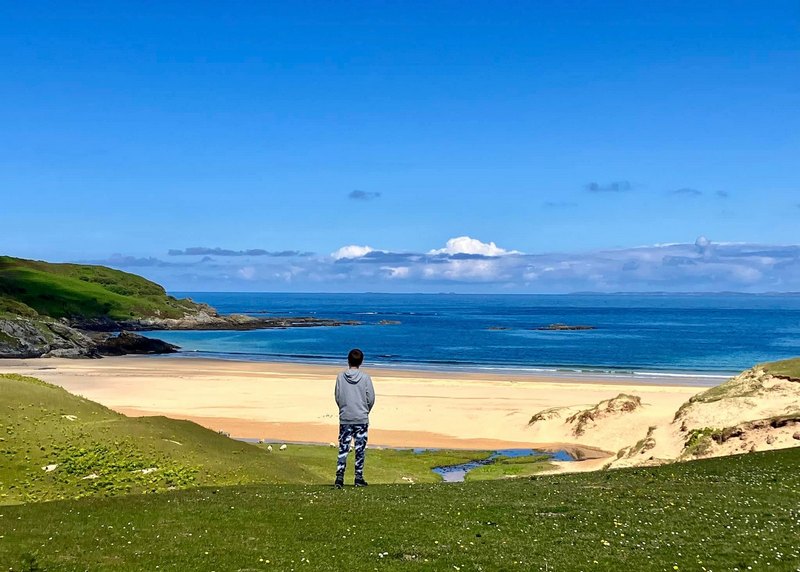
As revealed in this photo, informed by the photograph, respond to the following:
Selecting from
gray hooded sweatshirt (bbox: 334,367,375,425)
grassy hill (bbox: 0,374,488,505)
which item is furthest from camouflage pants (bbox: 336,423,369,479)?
grassy hill (bbox: 0,374,488,505)

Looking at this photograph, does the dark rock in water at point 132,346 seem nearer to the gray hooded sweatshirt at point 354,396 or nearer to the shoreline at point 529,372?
the shoreline at point 529,372

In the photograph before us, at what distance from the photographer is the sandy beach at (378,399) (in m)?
48.7

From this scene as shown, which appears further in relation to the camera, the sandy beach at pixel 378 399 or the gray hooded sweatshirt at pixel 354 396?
the sandy beach at pixel 378 399

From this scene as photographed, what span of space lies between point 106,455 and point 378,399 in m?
43.6

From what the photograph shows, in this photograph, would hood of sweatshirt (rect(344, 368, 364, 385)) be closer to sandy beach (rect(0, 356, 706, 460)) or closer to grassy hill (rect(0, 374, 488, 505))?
grassy hill (rect(0, 374, 488, 505))

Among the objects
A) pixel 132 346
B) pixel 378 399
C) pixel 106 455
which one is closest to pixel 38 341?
pixel 132 346

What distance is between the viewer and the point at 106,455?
83.4 feet

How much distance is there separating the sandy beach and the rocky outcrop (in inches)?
231

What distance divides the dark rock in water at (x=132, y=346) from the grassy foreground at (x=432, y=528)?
116357mm

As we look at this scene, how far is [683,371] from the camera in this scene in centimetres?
10188

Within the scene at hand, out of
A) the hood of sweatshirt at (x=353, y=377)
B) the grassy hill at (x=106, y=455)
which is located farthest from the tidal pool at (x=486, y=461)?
the hood of sweatshirt at (x=353, y=377)

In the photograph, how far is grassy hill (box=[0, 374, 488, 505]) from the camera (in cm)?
2312

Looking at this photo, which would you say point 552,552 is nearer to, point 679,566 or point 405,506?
point 679,566

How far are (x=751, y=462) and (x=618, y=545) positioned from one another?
A: 40.9 ft
